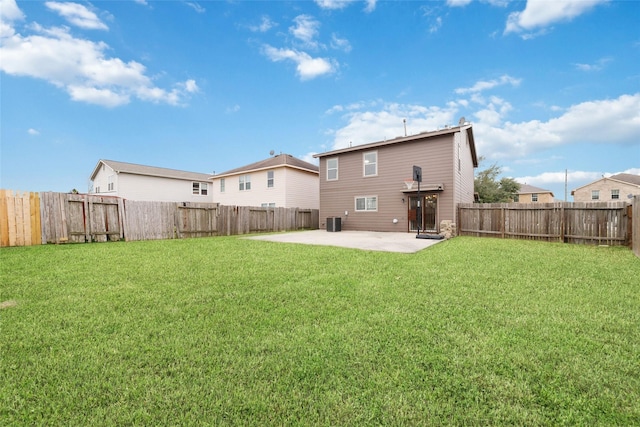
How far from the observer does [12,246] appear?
7738 mm

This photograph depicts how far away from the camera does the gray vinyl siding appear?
12.5 m

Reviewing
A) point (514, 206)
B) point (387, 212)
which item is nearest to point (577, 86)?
point (514, 206)

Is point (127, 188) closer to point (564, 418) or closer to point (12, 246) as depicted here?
point (12, 246)

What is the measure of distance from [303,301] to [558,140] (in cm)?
3576

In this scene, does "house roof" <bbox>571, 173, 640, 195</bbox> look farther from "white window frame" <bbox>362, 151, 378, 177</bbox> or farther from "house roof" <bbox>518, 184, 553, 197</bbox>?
"white window frame" <bbox>362, 151, 378, 177</bbox>

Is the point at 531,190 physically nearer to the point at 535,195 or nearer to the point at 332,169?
the point at 535,195

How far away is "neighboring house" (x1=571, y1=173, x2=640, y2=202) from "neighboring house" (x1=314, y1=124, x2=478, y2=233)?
29.5 meters

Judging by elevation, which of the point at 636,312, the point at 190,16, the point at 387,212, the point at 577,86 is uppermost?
the point at 190,16

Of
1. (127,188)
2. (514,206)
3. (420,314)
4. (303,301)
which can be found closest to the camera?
(420,314)

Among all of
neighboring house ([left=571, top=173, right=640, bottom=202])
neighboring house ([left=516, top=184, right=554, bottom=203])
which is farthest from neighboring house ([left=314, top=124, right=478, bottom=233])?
neighboring house ([left=516, top=184, right=554, bottom=203])

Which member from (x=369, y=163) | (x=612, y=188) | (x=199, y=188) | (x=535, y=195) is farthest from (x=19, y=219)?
(x=535, y=195)

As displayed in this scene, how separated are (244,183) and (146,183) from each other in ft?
28.6

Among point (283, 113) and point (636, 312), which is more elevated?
point (283, 113)

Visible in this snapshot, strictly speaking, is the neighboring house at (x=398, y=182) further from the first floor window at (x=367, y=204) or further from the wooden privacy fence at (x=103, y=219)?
the wooden privacy fence at (x=103, y=219)
